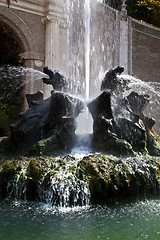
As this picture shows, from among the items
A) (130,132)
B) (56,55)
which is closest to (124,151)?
(130,132)

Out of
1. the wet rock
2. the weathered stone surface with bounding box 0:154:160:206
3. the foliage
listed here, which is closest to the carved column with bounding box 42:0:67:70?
the wet rock

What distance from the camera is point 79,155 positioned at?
160 inches

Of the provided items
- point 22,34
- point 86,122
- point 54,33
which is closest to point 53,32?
point 54,33

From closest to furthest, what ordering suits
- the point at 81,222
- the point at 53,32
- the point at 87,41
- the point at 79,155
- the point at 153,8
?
the point at 81,222 < the point at 79,155 < the point at 53,32 < the point at 87,41 < the point at 153,8

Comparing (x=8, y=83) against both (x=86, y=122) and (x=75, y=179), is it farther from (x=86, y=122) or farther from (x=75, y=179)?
(x=75, y=179)

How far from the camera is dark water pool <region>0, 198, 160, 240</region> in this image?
7.51 ft

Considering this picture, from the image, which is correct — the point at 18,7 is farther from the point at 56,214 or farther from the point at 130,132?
the point at 56,214

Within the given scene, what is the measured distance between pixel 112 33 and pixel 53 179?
33.4 ft

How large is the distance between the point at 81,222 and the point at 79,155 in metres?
1.55

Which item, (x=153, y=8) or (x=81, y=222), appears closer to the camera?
(x=81, y=222)

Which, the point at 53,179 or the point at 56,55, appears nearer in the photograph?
the point at 53,179

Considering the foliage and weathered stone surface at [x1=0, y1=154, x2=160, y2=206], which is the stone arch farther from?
the foliage

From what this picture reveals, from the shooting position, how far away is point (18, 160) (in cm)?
361

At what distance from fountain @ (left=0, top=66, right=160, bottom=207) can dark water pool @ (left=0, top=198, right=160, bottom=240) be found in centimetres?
20
